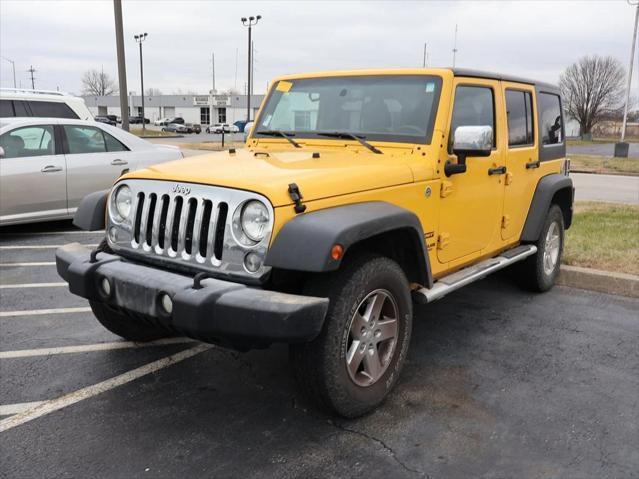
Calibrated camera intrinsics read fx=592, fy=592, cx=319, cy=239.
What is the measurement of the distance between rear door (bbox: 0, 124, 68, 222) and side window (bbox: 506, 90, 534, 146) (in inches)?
226

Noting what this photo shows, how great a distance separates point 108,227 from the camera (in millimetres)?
3525

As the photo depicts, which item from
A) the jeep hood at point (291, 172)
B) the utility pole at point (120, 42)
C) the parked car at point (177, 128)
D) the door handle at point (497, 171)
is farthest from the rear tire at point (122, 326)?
the parked car at point (177, 128)

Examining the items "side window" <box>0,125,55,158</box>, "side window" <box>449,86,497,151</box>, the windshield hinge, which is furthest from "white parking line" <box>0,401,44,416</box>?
"side window" <box>0,125,55,158</box>

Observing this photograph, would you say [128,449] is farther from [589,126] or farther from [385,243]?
[589,126]

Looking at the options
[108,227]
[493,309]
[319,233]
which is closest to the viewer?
A: [319,233]

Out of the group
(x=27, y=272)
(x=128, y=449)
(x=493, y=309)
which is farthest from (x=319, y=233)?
(x=27, y=272)

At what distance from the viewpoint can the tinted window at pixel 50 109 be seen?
9.69 m

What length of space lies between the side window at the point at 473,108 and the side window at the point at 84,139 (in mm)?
5747

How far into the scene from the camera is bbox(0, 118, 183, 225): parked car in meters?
7.34

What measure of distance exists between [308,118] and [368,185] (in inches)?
52.0

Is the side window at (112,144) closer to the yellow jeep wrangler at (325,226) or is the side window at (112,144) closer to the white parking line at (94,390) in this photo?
the yellow jeep wrangler at (325,226)

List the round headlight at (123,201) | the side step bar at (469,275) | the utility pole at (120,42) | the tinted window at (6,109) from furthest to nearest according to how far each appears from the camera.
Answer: the utility pole at (120,42), the tinted window at (6,109), the side step bar at (469,275), the round headlight at (123,201)

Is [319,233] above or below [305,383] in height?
above

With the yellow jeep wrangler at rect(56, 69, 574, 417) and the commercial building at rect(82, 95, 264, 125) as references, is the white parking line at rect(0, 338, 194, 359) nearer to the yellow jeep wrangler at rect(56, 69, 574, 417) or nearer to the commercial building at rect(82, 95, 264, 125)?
the yellow jeep wrangler at rect(56, 69, 574, 417)
